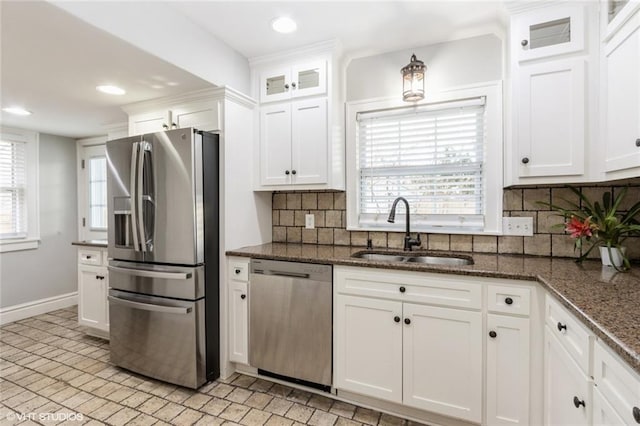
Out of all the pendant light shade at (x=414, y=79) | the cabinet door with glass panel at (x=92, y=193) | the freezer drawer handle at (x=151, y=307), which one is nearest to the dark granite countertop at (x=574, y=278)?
the freezer drawer handle at (x=151, y=307)

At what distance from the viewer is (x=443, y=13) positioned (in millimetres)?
2002

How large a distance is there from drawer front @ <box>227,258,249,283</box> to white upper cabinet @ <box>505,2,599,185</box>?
1.85 meters

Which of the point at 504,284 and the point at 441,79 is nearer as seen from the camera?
the point at 504,284

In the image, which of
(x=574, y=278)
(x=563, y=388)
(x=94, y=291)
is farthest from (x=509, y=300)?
(x=94, y=291)

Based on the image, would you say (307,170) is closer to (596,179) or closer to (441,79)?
(441,79)

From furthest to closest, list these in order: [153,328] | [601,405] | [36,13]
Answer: [153,328] → [36,13] → [601,405]

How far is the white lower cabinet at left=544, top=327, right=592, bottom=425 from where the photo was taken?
1.07 metres

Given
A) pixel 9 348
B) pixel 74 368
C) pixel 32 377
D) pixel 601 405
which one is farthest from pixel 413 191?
pixel 9 348

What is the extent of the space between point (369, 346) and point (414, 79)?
184 centimetres

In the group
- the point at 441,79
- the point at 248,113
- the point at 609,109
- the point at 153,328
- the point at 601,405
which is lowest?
the point at 153,328

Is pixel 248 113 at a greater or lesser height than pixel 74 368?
greater

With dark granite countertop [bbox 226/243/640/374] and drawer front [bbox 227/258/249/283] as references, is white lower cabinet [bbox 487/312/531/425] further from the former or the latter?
drawer front [bbox 227/258/249/283]

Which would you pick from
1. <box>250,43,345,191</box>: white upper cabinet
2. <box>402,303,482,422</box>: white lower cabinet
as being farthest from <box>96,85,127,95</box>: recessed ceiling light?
<box>402,303,482,422</box>: white lower cabinet

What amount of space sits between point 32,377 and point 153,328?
3.52ft
